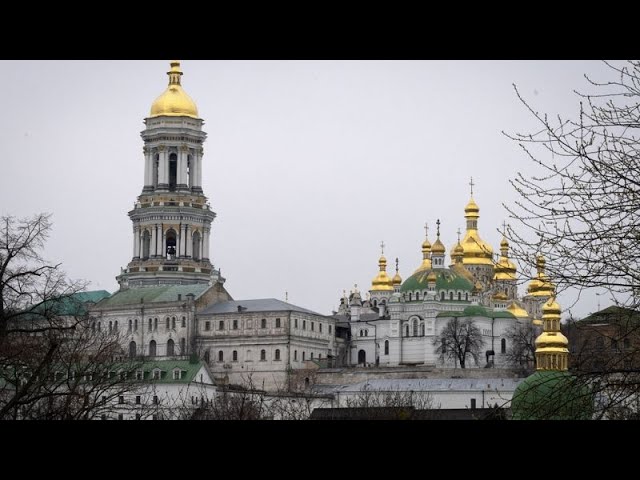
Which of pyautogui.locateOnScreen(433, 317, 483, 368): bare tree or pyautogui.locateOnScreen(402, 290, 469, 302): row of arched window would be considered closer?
pyautogui.locateOnScreen(433, 317, 483, 368): bare tree

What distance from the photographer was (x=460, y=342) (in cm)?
11031

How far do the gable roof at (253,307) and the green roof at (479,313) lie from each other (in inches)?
419

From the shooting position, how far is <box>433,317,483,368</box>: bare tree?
361 ft

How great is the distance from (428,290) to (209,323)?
639 inches

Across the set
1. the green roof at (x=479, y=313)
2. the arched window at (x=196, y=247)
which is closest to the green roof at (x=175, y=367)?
the green roof at (x=479, y=313)

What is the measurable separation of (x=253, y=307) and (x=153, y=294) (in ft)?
24.6

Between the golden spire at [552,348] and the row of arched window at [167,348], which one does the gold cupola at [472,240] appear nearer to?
the row of arched window at [167,348]

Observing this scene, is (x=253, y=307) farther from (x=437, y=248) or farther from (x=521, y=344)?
(x=521, y=344)

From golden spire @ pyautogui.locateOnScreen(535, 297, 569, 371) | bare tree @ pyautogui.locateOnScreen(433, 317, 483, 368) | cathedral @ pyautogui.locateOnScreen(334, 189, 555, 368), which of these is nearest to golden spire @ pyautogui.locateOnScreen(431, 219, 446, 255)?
cathedral @ pyautogui.locateOnScreen(334, 189, 555, 368)

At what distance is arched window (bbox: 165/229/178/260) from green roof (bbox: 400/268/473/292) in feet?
61.8

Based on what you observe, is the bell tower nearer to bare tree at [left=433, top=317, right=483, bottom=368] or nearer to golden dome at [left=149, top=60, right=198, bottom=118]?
golden dome at [left=149, top=60, right=198, bottom=118]

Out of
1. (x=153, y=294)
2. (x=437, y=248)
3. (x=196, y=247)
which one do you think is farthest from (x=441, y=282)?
(x=153, y=294)

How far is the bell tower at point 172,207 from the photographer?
4803 inches
